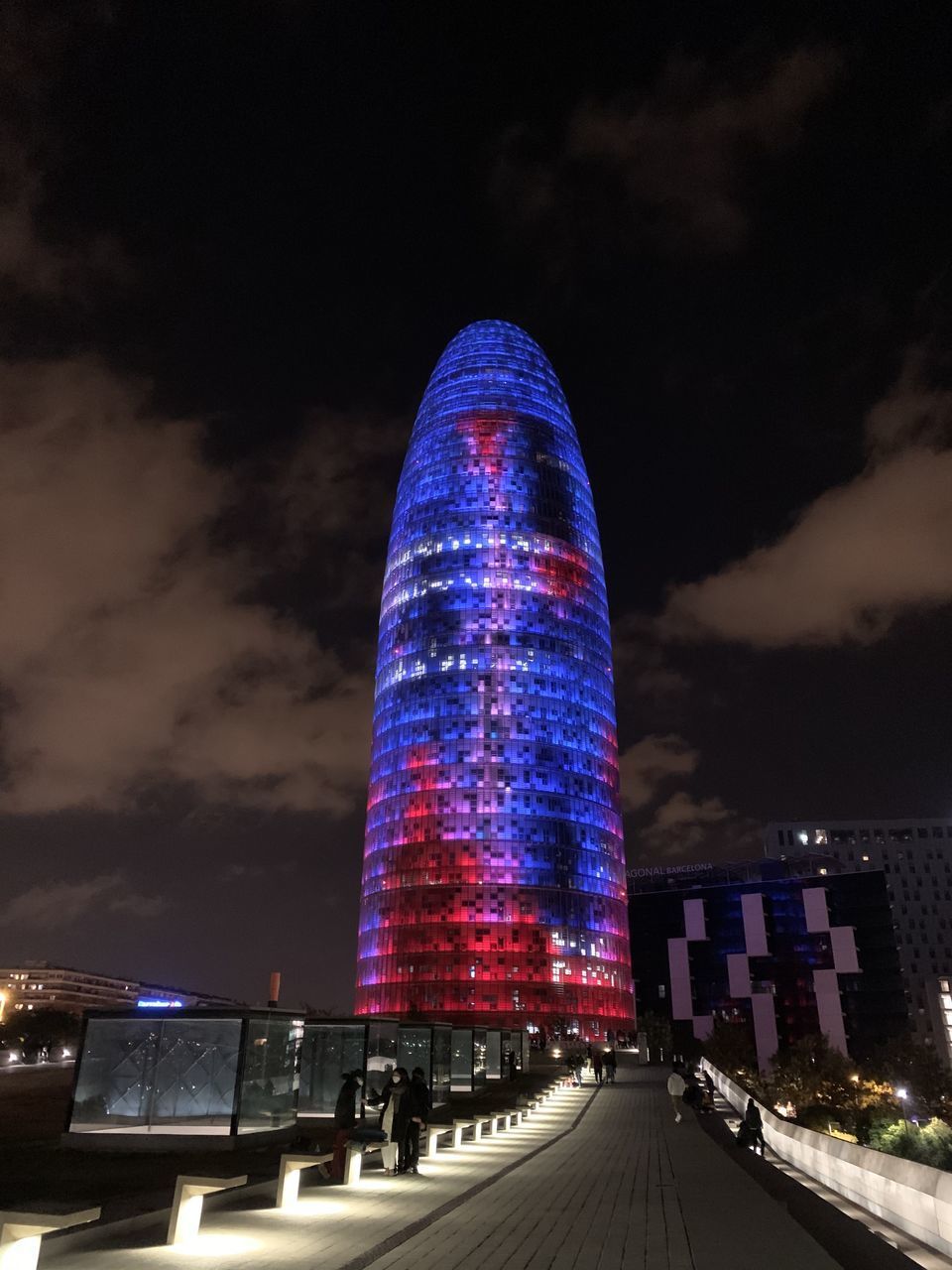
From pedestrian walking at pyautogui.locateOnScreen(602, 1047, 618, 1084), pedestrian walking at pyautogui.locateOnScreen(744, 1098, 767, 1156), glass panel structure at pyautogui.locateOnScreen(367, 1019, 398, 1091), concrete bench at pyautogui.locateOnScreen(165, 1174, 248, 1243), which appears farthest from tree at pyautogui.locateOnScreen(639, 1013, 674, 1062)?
concrete bench at pyautogui.locateOnScreen(165, 1174, 248, 1243)

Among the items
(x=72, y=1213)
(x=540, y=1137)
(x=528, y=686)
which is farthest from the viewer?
(x=528, y=686)

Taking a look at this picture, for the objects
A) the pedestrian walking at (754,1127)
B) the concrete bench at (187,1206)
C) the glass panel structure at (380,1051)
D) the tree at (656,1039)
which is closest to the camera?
the concrete bench at (187,1206)

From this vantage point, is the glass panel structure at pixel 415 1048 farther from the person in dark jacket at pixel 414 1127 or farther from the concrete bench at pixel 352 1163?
the concrete bench at pixel 352 1163

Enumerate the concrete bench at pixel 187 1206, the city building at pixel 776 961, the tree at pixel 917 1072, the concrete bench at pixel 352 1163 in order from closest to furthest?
the concrete bench at pixel 187 1206 < the concrete bench at pixel 352 1163 < the tree at pixel 917 1072 < the city building at pixel 776 961

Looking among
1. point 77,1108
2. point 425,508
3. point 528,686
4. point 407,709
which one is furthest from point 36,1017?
point 77,1108

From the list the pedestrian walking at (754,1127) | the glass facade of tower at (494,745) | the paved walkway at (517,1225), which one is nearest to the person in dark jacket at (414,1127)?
the paved walkway at (517,1225)

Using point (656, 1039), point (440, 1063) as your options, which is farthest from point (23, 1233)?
point (656, 1039)

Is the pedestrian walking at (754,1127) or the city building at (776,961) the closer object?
the pedestrian walking at (754,1127)

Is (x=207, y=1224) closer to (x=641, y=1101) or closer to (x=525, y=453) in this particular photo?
(x=641, y=1101)

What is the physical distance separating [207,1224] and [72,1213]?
4443 mm

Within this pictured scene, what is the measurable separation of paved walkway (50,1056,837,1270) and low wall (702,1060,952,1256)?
1973 millimetres

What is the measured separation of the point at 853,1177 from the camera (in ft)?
58.7

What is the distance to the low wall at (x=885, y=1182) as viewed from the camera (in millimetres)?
13242

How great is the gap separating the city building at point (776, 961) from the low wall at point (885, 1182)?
13465 centimetres
